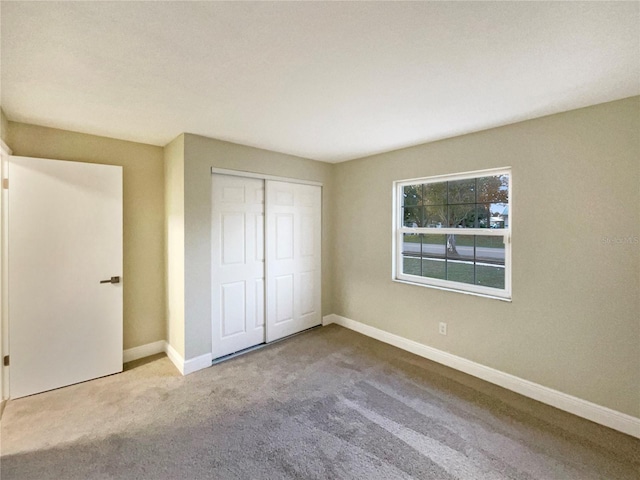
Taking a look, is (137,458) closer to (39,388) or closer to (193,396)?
(193,396)

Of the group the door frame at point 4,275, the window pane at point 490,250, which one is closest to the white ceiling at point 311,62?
the door frame at point 4,275

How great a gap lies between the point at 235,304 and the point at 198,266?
62 centimetres

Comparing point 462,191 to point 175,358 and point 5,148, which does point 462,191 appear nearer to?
point 175,358

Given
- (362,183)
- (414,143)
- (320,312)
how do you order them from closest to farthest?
(414,143)
(362,183)
(320,312)

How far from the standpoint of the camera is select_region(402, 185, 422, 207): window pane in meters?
3.20

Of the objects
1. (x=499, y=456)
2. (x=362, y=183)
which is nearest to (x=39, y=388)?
(x=499, y=456)

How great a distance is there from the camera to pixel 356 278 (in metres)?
3.76

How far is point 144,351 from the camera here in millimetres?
3018

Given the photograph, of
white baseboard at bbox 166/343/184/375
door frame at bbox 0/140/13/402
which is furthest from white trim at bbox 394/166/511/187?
door frame at bbox 0/140/13/402

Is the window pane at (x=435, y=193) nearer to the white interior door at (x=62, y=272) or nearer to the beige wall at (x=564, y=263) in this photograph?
the beige wall at (x=564, y=263)

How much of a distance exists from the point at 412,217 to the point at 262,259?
1853 mm

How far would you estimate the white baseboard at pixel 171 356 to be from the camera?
2.67m

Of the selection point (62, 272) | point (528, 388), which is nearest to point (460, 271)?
point (528, 388)

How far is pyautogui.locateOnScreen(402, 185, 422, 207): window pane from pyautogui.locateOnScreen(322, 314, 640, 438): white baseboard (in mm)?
1597
